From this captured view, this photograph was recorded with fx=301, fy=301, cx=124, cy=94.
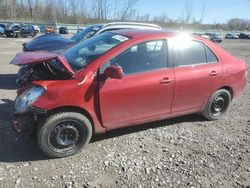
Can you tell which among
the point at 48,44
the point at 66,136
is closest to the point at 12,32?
the point at 48,44

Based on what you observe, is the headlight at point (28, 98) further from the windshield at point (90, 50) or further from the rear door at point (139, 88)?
the rear door at point (139, 88)

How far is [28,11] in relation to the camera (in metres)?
69.7

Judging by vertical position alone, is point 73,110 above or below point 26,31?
above

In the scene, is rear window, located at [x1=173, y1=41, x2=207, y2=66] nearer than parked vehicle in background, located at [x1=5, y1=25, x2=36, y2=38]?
Yes

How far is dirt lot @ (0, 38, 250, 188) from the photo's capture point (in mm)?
3648

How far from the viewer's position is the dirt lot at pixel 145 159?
365 cm

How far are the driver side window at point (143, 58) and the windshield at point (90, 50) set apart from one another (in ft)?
0.77

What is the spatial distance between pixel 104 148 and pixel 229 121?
265 cm

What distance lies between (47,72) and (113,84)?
3.12 feet

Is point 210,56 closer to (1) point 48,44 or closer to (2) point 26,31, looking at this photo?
(1) point 48,44

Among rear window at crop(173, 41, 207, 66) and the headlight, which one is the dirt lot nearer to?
the headlight

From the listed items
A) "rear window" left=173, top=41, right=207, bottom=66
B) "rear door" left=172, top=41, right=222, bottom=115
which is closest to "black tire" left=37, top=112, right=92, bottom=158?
"rear door" left=172, top=41, right=222, bottom=115

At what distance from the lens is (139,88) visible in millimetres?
4414

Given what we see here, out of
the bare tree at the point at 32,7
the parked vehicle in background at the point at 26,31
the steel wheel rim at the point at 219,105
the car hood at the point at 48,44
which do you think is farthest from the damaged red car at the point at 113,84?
the bare tree at the point at 32,7
